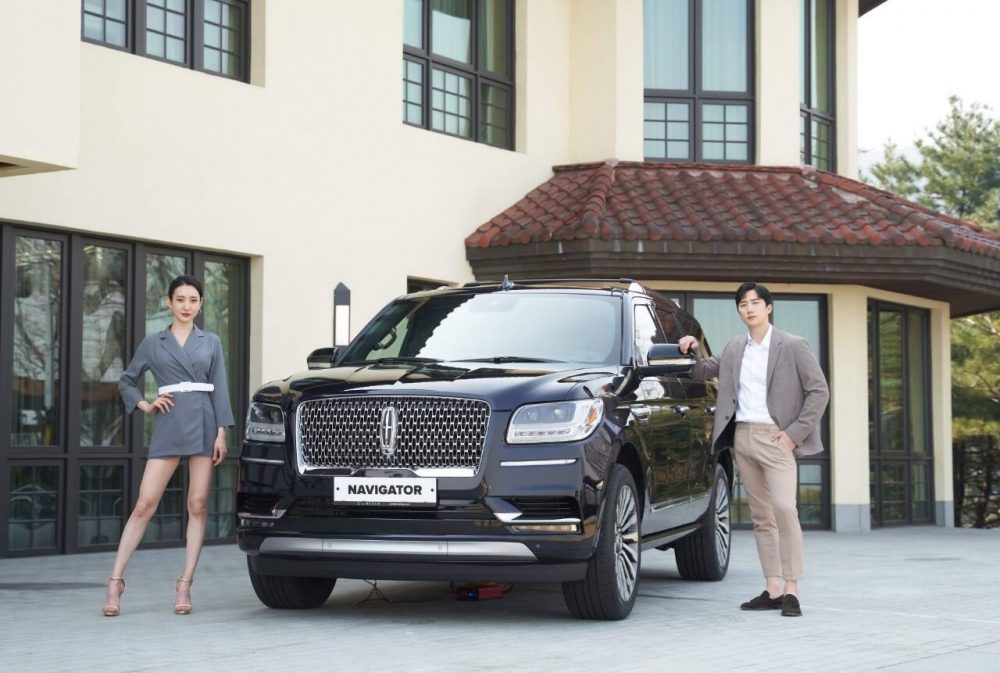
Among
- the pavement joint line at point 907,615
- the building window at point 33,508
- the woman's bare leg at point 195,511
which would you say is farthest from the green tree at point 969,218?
the woman's bare leg at point 195,511

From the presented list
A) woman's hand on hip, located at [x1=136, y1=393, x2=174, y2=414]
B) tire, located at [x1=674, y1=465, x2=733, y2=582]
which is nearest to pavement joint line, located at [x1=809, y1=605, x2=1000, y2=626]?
tire, located at [x1=674, y1=465, x2=733, y2=582]

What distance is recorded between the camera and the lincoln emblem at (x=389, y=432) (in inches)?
322

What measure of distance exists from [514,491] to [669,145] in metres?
11.6

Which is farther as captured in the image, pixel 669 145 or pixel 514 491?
pixel 669 145

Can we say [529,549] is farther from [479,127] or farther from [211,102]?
[479,127]

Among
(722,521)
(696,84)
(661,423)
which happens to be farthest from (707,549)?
(696,84)

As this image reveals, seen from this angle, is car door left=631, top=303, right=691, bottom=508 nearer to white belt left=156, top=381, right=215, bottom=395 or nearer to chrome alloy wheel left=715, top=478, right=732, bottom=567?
chrome alloy wheel left=715, top=478, right=732, bottom=567

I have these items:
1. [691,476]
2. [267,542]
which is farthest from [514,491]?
[691,476]

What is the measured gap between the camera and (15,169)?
10773 mm

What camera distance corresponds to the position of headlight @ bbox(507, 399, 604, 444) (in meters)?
8.05

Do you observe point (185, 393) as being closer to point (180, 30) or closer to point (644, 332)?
point (644, 332)

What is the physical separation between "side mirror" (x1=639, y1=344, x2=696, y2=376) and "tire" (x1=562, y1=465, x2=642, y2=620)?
799 millimetres

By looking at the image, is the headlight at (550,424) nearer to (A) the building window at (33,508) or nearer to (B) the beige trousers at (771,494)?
(B) the beige trousers at (771,494)

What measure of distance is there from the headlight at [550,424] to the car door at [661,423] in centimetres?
76
